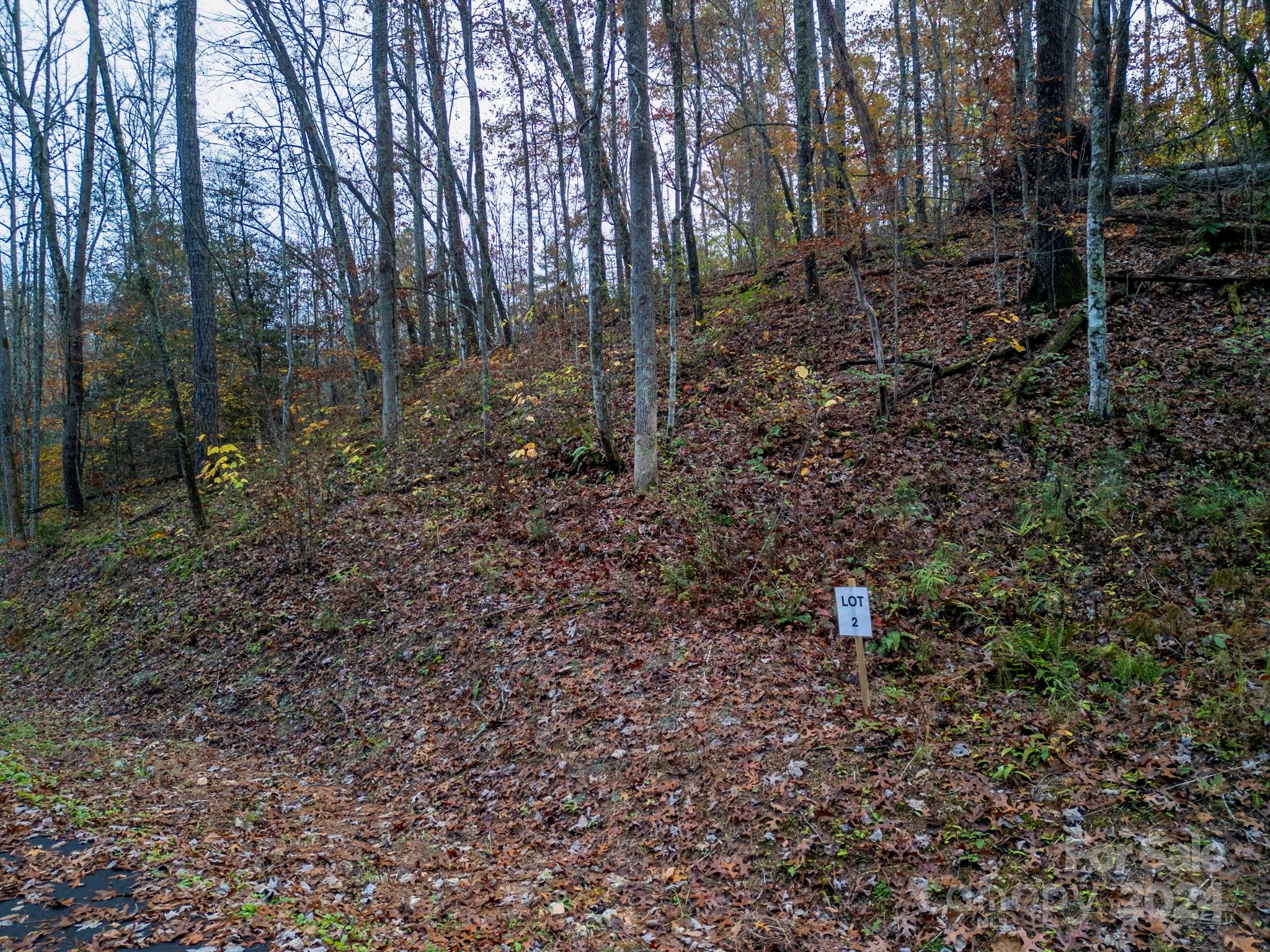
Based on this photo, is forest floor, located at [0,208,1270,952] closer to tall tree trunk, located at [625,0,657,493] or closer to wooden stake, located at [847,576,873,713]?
wooden stake, located at [847,576,873,713]

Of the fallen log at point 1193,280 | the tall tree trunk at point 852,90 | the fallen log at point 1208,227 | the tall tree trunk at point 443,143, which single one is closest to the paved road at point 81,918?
the tall tree trunk at point 443,143

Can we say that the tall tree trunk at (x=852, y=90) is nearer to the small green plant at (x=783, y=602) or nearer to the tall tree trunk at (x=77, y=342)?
the small green plant at (x=783, y=602)

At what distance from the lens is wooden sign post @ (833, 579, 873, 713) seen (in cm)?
510

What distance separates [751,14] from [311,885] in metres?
26.1

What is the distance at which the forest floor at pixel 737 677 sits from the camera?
3.81m

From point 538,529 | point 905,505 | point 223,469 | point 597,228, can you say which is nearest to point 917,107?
point 597,228

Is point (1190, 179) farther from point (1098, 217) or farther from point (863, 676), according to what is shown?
point (863, 676)

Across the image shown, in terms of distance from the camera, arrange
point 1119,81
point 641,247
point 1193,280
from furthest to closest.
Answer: point 1119,81
point 1193,280
point 641,247

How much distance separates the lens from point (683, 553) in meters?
8.03

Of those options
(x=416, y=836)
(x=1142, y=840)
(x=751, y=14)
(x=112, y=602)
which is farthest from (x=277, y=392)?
(x=1142, y=840)

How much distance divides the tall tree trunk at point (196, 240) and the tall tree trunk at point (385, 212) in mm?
3577

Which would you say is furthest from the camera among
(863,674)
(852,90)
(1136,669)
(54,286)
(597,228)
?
(54,286)

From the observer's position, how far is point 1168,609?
18.2 ft

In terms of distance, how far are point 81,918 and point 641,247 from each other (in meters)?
8.61
